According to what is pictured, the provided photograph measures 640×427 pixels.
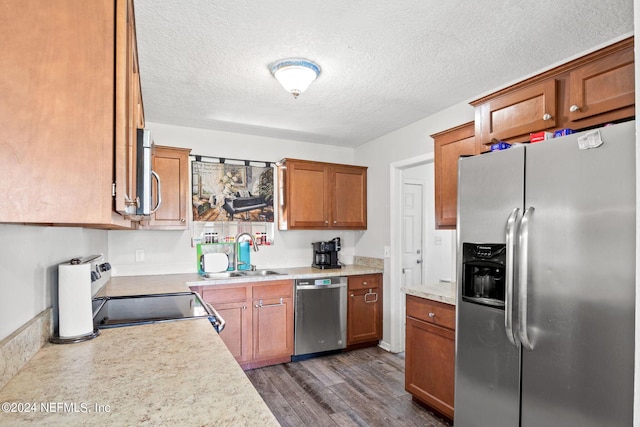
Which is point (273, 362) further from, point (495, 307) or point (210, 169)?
point (495, 307)

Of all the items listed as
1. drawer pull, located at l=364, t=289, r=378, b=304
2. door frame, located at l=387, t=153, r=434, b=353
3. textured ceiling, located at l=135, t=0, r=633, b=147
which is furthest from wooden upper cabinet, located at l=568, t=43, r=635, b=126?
drawer pull, located at l=364, t=289, r=378, b=304

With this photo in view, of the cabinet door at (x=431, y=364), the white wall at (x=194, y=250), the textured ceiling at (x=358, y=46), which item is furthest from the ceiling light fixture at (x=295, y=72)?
the cabinet door at (x=431, y=364)

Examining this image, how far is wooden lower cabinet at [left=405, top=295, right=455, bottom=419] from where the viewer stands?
7.89 ft

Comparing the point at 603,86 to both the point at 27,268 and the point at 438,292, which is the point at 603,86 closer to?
the point at 438,292

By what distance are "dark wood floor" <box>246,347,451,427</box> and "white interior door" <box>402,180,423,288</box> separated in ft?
3.90

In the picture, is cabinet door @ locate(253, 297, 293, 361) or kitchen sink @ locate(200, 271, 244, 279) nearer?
cabinet door @ locate(253, 297, 293, 361)

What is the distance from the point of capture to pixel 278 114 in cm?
334

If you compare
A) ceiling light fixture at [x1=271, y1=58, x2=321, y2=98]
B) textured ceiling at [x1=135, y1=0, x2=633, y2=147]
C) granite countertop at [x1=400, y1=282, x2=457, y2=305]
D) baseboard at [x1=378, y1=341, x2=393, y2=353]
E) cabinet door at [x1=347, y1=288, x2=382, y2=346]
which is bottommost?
baseboard at [x1=378, y1=341, x2=393, y2=353]

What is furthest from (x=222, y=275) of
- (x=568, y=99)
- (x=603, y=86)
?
(x=603, y=86)

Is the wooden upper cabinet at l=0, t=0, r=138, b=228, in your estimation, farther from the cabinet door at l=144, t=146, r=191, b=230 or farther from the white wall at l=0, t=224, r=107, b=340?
the cabinet door at l=144, t=146, r=191, b=230

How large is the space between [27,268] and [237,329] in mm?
2254

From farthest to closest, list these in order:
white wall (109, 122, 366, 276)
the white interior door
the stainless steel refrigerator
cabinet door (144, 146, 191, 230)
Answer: the white interior door < white wall (109, 122, 366, 276) < cabinet door (144, 146, 191, 230) < the stainless steel refrigerator

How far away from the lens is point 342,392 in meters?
2.91

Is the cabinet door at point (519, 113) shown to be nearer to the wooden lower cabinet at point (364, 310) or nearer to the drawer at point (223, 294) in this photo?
the wooden lower cabinet at point (364, 310)
